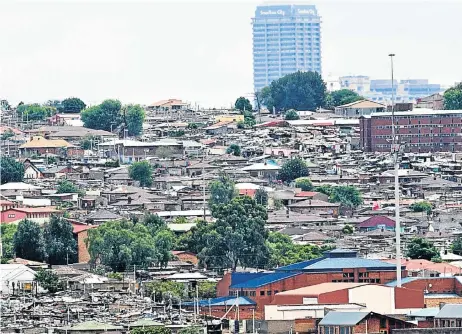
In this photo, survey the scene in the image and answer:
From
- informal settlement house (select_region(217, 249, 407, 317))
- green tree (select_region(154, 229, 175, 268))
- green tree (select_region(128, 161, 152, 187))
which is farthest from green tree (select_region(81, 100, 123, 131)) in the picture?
informal settlement house (select_region(217, 249, 407, 317))

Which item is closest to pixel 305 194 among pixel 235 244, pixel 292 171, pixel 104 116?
pixel 292 171

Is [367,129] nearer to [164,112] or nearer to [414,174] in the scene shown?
[414,174]

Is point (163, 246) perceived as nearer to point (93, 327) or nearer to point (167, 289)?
point (167, 289)

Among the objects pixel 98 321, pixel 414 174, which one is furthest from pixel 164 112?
pixel 98 321

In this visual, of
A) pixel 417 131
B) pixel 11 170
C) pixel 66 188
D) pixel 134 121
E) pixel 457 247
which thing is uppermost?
pixel 134 121

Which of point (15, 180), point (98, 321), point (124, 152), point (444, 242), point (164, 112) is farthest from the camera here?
point (164, 112)

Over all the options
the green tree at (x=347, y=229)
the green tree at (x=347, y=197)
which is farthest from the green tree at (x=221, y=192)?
the green tree at (x=347, y=229)
